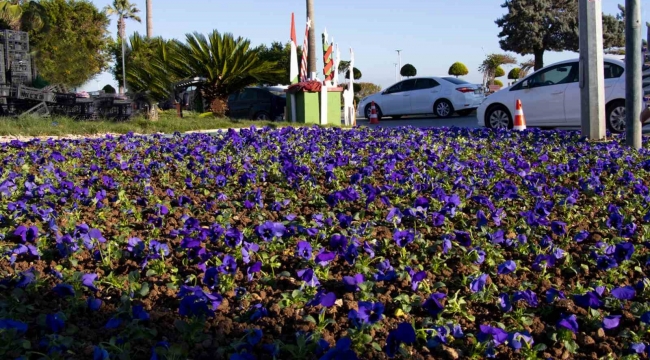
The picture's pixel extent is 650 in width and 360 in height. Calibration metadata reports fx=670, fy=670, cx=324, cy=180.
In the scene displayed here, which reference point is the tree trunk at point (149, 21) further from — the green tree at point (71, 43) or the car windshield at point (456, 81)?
the car windshield at point (456, 81)

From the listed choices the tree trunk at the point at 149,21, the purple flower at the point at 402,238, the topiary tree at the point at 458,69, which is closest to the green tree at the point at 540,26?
the topiary tree at the point at 458,69

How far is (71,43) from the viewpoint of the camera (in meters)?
41.9

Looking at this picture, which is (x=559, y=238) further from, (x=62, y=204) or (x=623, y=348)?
(x=62, y=204)

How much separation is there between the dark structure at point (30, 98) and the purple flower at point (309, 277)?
12808mm

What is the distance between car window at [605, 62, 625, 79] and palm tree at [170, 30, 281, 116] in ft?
34.9

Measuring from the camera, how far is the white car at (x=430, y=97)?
19984 millimetres

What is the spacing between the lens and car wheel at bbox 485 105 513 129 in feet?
42.3

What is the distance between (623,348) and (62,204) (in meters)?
3.76

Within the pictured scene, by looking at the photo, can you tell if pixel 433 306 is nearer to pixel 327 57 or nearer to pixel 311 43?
pixel 327 57

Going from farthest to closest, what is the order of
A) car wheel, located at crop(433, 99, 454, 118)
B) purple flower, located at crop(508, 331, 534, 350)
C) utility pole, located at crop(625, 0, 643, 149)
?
car wheel, located at crop(433, 99, 454, 118) → utility pole, located at crop(625, 0, 643, 149) → purple flower, located at crop(508, 331, 534, 350)

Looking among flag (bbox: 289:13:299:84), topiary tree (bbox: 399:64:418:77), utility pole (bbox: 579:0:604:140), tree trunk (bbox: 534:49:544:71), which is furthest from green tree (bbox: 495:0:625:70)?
utility pole (bbox: 579:0:604:140)

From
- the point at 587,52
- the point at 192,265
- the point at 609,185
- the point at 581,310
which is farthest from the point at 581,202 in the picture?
the point at 587,52

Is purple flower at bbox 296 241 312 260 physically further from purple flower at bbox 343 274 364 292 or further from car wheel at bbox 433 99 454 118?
car wheel at bbox 433 99 454 118

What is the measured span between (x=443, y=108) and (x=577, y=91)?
8666 mm
